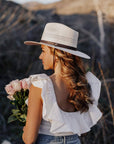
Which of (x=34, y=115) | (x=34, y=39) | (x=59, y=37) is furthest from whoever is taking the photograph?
(x=34, y=39)

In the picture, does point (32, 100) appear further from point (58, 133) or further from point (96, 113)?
point (96, 113)

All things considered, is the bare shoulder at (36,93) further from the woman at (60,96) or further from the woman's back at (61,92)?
the woman's back at (61,92)

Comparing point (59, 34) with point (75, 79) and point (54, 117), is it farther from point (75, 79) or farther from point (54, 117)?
point (54, 117)

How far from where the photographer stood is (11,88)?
5.68 ft

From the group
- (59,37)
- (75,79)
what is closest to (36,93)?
(75,79)

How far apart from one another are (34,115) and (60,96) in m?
0.22

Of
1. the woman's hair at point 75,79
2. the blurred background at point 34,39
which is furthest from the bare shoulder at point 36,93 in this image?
the blurred background at point 34,39

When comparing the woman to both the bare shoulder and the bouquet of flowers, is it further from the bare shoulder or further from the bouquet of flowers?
the bouquet of flowers

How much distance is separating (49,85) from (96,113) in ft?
1.75

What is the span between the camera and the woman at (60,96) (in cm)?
146

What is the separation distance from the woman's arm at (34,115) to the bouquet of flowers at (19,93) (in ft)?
0.74

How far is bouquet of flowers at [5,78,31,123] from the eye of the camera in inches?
67.5

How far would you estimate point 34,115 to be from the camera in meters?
1.44

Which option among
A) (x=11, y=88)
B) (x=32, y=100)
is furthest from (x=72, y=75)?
(x=11, y=88)
